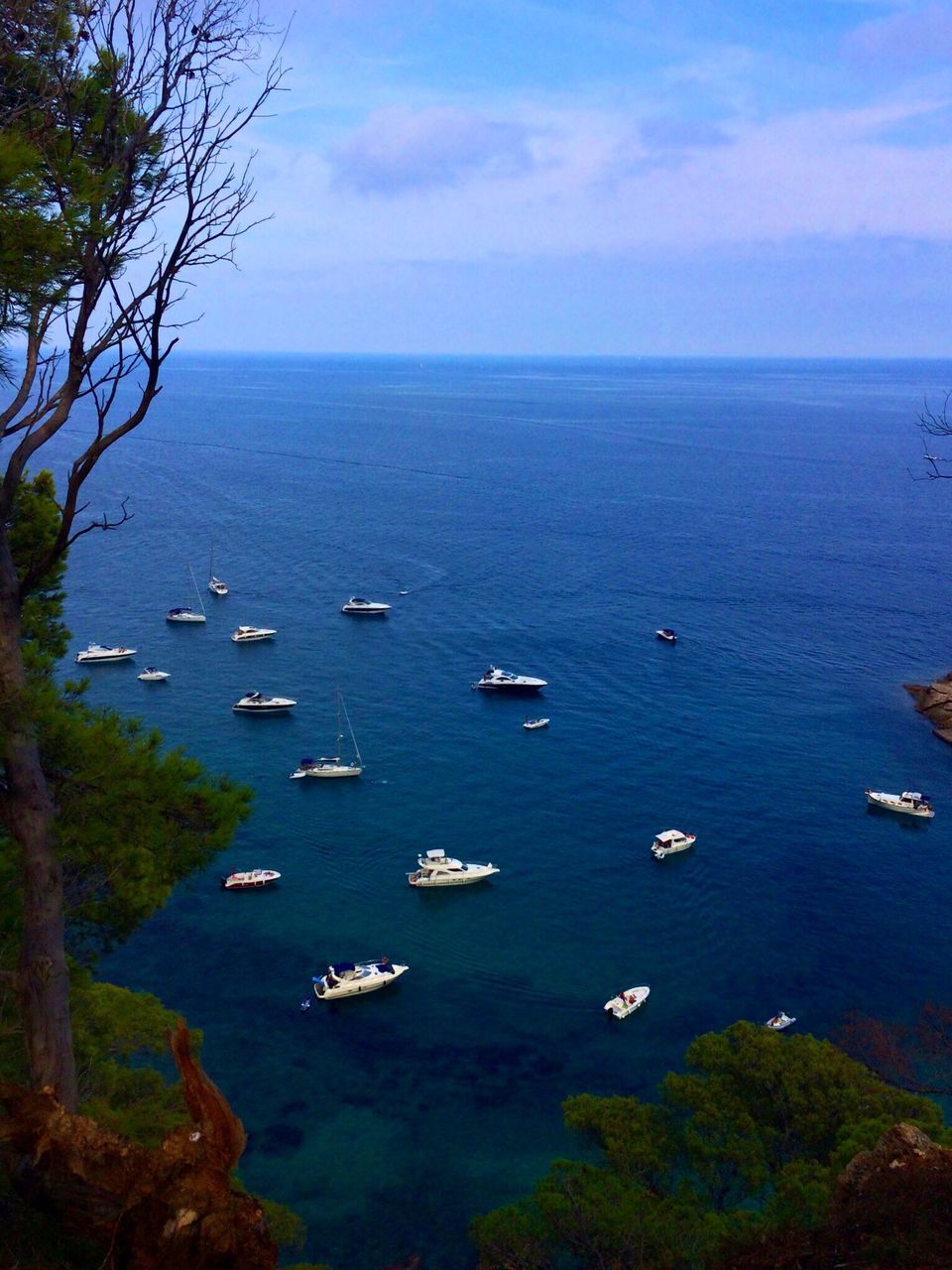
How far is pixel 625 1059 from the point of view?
29.7m

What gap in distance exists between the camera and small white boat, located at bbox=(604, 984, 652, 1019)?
3155cm

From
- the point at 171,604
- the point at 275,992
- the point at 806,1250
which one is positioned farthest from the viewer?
the point at 171,604

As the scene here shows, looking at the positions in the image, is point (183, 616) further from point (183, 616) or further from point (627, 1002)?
point (627, 1002)

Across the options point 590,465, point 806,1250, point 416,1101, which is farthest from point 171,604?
point 590,465

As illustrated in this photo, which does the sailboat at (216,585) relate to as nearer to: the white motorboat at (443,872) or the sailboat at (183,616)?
the sailboat at (183,616)

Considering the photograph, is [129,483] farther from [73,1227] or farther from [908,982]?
[73,1227]

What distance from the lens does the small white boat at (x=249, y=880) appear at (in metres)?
38.7

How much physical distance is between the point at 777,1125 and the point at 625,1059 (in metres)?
10.4

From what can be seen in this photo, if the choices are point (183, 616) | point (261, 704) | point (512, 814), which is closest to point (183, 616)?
point (183, 616)

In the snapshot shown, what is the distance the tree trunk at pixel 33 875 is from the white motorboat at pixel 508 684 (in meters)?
49.5

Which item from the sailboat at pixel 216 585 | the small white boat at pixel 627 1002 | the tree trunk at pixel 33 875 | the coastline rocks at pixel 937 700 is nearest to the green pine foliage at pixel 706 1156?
the small white boat at pixel 627 1002

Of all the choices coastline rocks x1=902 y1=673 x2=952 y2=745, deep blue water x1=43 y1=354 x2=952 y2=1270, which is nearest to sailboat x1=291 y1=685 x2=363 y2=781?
deep blue water x1=43 y1=354 x2=952 y2=1270

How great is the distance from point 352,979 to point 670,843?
16.5 m

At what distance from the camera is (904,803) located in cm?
4622
